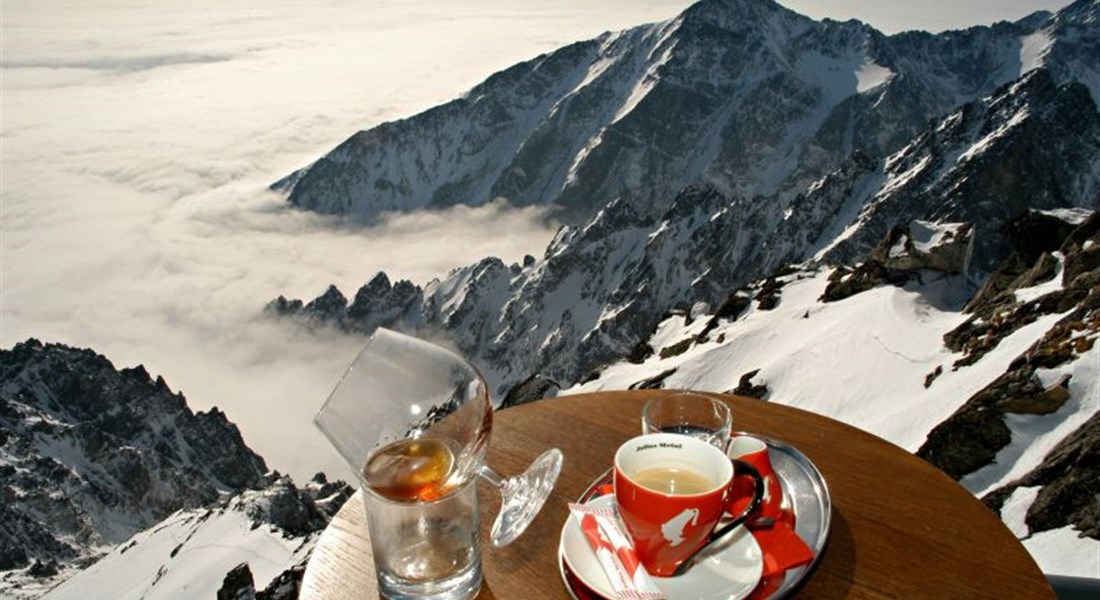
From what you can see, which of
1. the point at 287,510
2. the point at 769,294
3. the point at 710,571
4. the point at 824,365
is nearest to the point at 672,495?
the point at 710,571

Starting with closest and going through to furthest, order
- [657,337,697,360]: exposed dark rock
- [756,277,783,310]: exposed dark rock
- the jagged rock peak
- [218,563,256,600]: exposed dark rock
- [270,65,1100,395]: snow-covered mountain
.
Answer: [756,277,783,310]: exposed dark rock < [657,337,697,360]: exposed dark rock < [218,563,256,600]: exposed dark rock < the jagged rock peak < [270,65,1100,395]: snow-covered mountain

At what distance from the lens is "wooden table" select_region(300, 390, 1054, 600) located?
2502 mm

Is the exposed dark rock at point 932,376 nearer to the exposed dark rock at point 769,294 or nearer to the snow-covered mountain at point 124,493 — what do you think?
the exposed dark rock at point 769,294

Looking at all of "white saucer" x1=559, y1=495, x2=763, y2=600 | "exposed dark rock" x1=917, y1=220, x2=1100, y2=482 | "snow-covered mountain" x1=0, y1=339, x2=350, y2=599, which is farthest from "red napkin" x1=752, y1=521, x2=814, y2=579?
"snow-covered mountain" x1=0, y1=339, x2=350, y2=599

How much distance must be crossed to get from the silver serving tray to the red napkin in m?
0.05

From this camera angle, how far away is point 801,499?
284 cm

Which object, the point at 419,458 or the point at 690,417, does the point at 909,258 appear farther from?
the point at 419,458

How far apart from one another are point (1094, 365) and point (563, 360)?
614 feet

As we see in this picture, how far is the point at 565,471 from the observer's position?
3301 millimetres

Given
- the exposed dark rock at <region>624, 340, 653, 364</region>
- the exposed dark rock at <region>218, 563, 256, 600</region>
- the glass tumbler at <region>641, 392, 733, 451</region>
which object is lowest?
the exposed dark rock at <region>218, 563, 256, 600</region>

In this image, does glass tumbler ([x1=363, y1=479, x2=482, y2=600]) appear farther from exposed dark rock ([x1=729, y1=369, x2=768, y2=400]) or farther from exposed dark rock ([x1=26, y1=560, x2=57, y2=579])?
exposed dark rock ([x1=26, y1=560, x2=57, y2=579])

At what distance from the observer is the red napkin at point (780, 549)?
7.72 ft

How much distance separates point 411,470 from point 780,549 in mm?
1327

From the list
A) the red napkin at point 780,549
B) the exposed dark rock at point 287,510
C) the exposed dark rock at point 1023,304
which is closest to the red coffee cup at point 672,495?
the red napkin at point 780,549
